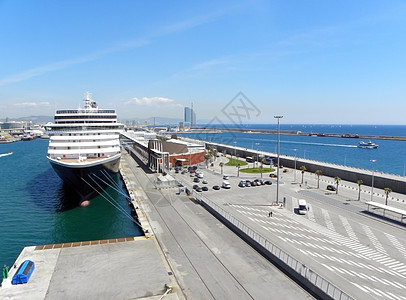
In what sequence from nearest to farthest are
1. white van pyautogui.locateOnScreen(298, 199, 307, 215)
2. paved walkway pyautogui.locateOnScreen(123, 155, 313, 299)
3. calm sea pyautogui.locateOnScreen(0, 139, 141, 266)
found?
paved walkway pyautogui.locateOnScreen(123, 155, 313, 299)
calm sea pyautogui.locateOnScreen(0, 139, 141, 266)
white van pyautogui.locateOnScreen(298, 199, 307, 215)

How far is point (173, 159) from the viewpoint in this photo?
236ft

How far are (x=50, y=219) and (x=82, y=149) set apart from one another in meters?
12.2

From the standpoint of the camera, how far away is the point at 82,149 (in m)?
45.1

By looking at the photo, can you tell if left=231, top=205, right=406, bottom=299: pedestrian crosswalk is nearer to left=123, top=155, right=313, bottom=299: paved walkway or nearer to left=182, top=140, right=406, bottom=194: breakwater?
left=123, top=155, right=313, bottom=299: paved walkway

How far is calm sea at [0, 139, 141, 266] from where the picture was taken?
31094mm

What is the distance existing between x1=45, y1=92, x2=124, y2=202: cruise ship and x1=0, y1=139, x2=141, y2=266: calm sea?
363 cm

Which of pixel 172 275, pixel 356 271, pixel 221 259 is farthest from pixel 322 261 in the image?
pixel 172 275

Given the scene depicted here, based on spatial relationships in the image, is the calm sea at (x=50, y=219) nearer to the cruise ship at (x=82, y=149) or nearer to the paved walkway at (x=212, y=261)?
the cruise ship at (x=82, y=149)

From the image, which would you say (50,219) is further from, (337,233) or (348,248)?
(348,248)

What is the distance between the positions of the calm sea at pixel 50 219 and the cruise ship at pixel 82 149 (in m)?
3.63

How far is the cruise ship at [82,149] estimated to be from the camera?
40.8 m

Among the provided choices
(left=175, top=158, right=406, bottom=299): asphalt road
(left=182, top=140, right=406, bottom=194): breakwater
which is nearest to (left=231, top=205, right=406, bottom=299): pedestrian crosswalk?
(left=175, top=158, right=406, bottom=299): asphalt road

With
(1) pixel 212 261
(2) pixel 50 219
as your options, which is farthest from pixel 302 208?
(2) pixel 50 219

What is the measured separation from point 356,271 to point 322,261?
241 centimetres
